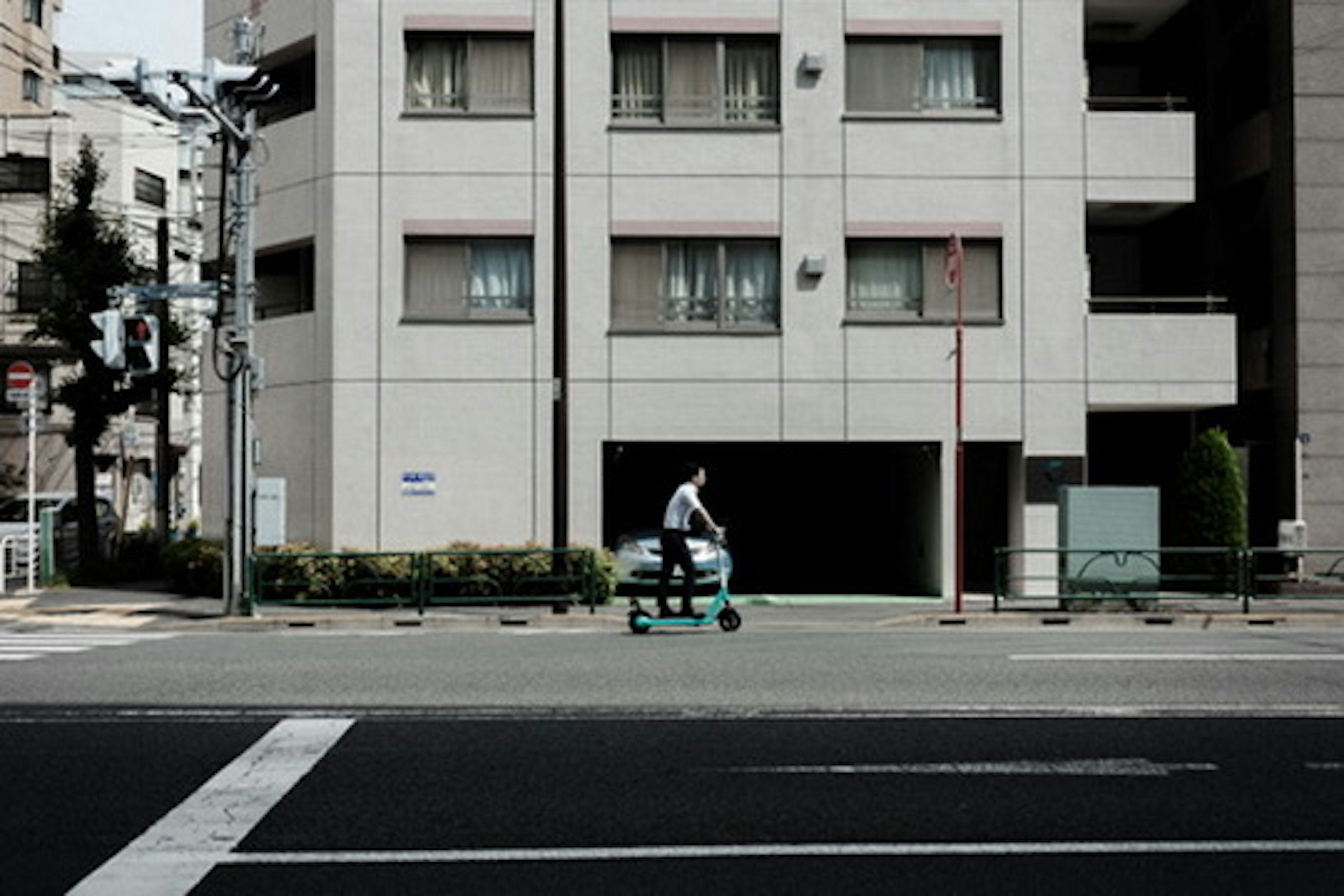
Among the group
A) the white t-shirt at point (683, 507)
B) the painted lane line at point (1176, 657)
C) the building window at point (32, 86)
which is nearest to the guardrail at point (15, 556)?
the white t-shirt at point (683, 507)

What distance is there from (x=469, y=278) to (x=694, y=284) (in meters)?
3.62

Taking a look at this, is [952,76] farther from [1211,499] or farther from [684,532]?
[684,532]

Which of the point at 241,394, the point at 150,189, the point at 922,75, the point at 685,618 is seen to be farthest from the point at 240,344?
the point at 150,189

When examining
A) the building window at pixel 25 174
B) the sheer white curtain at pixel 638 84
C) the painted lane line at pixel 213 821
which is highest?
the building window at pixel 25 174

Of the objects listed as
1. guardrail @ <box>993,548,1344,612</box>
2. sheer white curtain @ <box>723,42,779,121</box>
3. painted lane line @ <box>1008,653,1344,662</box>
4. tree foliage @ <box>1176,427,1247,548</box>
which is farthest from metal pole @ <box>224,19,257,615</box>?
tree foliage @ <box>1176,427,1247,548</box>

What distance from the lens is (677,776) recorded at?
25.9 ft

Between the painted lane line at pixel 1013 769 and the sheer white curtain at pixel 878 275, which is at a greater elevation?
the sheer white curtain at pixel 878 275

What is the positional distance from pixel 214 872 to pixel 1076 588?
15.8m

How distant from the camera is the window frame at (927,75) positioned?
23.9m

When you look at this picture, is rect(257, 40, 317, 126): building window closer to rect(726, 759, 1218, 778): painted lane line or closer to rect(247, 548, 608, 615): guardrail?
rect(247, 548, 608, 615): guardrail

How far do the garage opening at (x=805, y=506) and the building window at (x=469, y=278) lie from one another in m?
2.91

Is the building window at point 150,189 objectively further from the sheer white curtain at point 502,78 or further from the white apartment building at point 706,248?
the sheer white curtain at point 502,78

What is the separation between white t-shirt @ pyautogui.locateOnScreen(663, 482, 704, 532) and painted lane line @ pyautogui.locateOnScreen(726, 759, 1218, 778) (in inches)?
313

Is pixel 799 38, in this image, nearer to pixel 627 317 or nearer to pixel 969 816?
pixel 627 317
